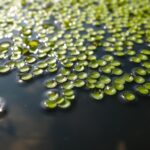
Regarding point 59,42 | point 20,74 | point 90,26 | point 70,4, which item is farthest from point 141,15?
point 20,74

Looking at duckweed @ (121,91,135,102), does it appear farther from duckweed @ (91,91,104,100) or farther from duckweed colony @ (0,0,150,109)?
duckweed @ (91,91,104,100)

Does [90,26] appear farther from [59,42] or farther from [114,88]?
[114,88]

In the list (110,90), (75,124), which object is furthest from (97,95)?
(75,124)

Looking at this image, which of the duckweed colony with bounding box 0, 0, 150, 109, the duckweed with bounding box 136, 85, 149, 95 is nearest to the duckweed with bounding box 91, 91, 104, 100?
the duckweed colony with bounding box 0, 0, 150, 109

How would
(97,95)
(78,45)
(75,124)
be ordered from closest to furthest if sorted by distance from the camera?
(75,124), (97,95), (78,45)

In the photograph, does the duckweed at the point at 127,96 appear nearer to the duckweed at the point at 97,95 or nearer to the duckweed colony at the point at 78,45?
the duckweed colony at the point at 78,45

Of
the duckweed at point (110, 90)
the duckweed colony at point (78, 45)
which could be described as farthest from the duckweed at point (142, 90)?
the duckweed at point (110, 90)

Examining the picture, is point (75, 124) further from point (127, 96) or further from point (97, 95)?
point (127, 96)
